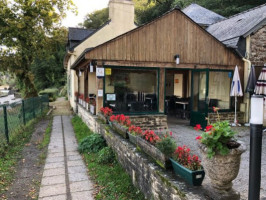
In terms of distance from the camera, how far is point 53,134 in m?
8.81

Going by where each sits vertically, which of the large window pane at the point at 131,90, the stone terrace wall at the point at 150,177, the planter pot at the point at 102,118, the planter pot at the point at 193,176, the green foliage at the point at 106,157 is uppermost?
the large window pane at the point at 131,90

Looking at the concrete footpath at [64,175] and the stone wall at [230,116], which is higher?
the stone wall at [230,116]

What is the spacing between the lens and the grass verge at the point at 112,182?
378 centimetres

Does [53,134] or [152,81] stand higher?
[152,81]

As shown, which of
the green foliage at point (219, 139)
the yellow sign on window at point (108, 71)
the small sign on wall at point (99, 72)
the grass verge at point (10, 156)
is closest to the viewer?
the green foliage at point (219, 139)

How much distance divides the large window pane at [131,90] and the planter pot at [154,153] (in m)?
3.87

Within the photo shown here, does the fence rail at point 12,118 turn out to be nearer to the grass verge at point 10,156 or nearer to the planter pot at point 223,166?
the grass verge at point 10,156

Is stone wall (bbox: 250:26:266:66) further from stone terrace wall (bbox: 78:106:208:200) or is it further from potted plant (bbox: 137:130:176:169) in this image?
potted plant (bbox: 137:130:176:169)

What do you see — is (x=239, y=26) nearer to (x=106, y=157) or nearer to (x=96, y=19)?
(x=106, y=157)

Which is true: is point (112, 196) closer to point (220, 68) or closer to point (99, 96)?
point (99, 96)

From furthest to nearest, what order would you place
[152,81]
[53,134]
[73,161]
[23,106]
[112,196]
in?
[23,106] < [53,134] < [152,81] < [73,161] < [112,196]

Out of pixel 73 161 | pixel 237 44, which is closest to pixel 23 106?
pixel 73 161

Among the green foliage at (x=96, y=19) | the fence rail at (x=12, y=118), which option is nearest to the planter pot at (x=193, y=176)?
the fence rail at (x=12, y=118)

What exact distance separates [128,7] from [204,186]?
13.0 m
